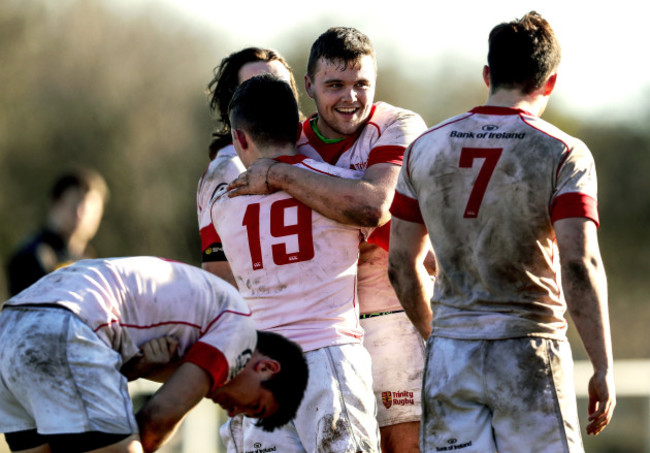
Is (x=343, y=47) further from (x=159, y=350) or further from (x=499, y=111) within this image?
(x=159, y=350)

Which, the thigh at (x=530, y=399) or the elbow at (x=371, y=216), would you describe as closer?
the thigh at (x=530, y=399)

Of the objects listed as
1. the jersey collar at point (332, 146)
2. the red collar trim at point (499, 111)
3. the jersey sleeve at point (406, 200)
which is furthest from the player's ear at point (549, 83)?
the jersey collar at point (332, 146)

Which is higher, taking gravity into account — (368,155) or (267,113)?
(267,113)

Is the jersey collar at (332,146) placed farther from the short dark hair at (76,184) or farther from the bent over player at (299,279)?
the short dark hair at (76,184)

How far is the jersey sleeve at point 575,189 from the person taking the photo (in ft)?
15.9

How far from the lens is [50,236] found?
28.6ft

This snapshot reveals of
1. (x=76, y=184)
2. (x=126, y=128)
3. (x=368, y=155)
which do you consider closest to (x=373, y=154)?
(x=368, y=155)

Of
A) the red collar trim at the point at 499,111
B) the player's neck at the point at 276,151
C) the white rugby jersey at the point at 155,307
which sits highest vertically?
the red collar trim at the point at 499,111

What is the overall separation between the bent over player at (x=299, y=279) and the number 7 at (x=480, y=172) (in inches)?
26.5

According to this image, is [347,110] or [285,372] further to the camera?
[347,110]

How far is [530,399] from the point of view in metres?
4.93

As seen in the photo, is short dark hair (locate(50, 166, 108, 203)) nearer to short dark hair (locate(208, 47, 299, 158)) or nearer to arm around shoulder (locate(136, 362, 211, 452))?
short dark hair (locate(208, 47, 299, 158))

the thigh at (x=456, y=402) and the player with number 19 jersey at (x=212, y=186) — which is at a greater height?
the player with number 19 jersey at (x=212, y=186)

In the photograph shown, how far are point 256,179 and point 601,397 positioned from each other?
1.86 m
